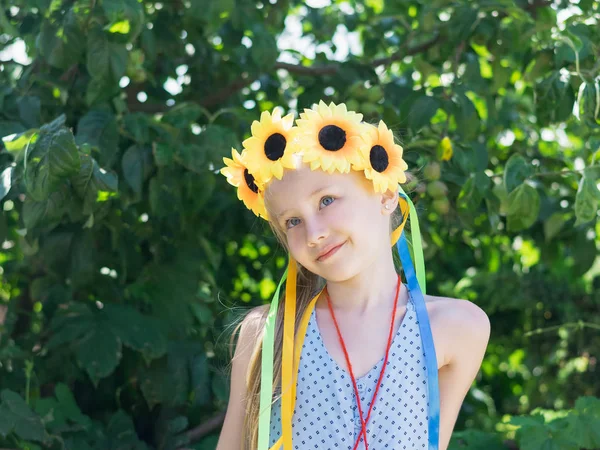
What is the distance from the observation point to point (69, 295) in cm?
244

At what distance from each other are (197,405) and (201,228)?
0.51 m

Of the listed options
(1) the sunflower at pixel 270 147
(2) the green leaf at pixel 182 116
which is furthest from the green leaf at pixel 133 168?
(1) the sunflower at pixel 270 147

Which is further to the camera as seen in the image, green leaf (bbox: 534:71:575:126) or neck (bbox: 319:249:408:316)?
green leaf (bbox: 534:71:575:126)

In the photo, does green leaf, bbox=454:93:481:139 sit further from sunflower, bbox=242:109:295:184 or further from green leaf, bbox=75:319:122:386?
green leaf, bbox=75:319:122:386

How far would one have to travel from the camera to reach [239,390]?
1659mm

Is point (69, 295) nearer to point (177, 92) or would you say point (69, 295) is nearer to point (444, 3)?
point (177, 92)

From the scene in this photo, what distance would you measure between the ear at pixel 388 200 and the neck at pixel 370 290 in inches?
3.3

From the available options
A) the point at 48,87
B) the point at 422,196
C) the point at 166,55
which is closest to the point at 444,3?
the point at 422,196

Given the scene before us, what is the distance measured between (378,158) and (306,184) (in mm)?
135

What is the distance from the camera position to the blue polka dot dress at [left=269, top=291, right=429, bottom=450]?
1.51 metres

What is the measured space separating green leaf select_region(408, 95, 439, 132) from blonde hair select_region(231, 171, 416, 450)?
55 cm

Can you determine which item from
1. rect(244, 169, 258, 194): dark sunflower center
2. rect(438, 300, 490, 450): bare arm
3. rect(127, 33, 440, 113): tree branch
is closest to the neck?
rect(438, 300, 490, 450): bare arm

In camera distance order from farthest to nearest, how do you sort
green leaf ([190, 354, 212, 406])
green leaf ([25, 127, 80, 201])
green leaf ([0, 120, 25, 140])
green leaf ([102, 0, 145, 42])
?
green leaf ([190, 354, 212, 406]) < green leaf ([0, 120, 25, 140]) < green leaf ([102, 0, 145, 42]) < green leaf ([25, 127, 80, 201])

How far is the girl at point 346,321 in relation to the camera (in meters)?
1.51
